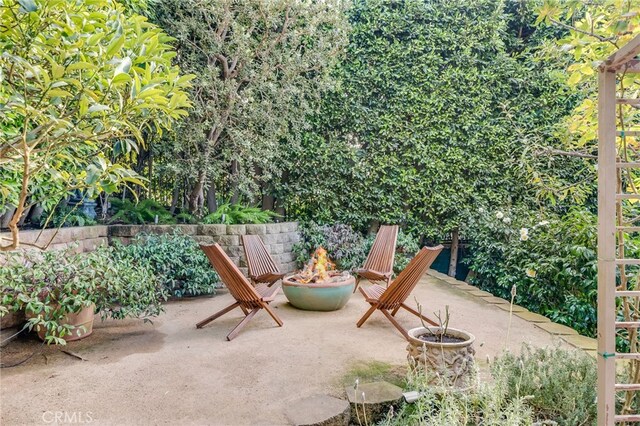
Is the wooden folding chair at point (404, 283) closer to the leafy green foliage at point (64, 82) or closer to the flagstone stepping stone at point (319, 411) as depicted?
the flagstone stepping stone at point (319, 411)

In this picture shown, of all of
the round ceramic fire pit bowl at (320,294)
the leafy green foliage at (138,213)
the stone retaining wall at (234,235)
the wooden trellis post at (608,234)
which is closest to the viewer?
the wooden trellis post at (608,234)

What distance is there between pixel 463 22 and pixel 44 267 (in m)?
7.13

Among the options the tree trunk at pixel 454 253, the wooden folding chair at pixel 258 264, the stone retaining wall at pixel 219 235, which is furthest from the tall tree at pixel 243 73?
the tree trunk at pixel 454 253

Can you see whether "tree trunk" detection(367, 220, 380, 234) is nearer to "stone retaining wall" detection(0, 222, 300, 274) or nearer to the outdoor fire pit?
"stone retaining wall" detection(0, 222, 300, 274)

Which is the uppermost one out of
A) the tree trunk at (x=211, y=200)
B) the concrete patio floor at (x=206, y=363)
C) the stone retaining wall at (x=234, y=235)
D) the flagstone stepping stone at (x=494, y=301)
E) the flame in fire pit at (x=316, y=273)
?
the tree trunk at (x=211, y=200)

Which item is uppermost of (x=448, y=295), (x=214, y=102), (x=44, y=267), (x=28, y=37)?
(x=214, y=102)

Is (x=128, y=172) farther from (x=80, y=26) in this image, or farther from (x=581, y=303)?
(x=581, y=303)

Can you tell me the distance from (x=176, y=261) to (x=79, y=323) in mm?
1473

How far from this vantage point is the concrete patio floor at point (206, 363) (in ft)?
7.51

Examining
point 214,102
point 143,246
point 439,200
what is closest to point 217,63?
A: point 214,102

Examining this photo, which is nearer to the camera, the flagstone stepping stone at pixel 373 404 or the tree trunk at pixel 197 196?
the flagstone stepping stone at pixel 373 404

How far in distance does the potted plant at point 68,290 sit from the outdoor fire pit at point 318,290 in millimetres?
1463

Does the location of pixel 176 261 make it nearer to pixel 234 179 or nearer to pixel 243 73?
pixel 234 179

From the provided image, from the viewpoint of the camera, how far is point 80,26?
1.70m
